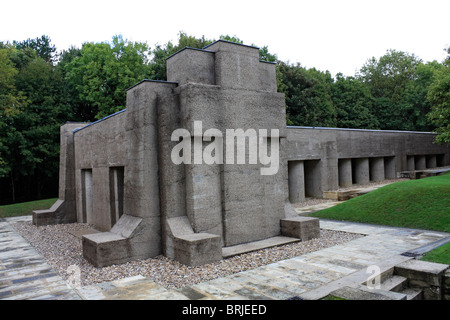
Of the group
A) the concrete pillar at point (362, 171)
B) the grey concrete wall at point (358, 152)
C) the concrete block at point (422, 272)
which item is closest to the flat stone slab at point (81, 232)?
the concrete block at point (422, 272)

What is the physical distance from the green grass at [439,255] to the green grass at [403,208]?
91.7 inches

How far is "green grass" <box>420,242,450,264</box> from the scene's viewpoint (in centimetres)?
632

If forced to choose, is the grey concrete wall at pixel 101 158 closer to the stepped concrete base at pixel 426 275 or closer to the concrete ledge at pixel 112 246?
the concrete ledge at pixel 112 246

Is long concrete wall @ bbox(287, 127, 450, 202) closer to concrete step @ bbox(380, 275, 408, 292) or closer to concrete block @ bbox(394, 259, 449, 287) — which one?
→ concrete block @ bbox(394, 259, 449, 287)

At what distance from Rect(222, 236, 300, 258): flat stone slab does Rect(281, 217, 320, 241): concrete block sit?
183 millimetres

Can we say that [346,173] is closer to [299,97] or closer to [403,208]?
[299,97]

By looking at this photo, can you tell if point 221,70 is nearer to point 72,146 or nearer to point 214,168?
point 214,168

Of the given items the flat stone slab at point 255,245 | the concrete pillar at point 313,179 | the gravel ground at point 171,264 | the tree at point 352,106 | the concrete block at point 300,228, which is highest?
the tree at point 352,106

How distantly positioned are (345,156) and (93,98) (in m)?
17.6

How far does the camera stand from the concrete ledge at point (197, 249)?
6.41 meters

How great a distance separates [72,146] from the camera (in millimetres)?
14211
